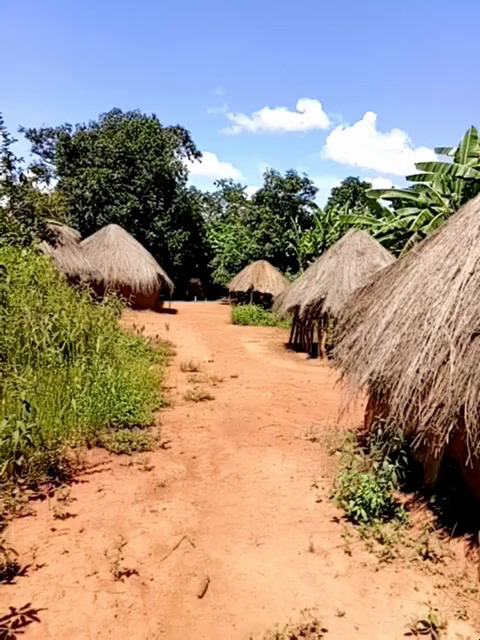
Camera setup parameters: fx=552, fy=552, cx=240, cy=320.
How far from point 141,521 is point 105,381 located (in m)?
2.39

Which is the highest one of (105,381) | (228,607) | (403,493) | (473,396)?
(473,396)

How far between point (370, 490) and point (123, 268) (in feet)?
50.0

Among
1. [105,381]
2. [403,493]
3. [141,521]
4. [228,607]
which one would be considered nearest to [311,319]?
[105,381]

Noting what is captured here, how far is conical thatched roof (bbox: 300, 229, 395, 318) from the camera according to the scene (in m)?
11.4

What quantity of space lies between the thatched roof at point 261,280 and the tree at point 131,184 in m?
3.75

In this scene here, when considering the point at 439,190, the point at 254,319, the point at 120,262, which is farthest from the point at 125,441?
the point at 120,262

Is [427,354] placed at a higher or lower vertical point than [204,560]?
higher

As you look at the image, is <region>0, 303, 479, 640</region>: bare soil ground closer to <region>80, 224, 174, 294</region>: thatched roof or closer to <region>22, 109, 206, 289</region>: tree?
<region>80, 224, 174, 294</region>: thatched roof

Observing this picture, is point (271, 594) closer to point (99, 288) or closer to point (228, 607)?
point (228, 607)

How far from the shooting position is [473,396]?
143 inches

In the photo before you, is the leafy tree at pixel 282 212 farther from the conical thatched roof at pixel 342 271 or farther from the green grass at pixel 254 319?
the conical thatched roof at pixel 342 271

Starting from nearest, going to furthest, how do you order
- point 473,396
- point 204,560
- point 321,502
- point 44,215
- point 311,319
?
1. point 473,396
2. point 204,560
3. point 321,502
4. point 44,215
5. point 311,319

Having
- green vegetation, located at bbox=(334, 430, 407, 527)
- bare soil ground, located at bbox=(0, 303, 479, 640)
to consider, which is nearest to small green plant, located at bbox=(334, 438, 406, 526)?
green vegetation, located at bbox=(334, 430, 407, 527)

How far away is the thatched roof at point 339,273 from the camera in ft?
37.5
